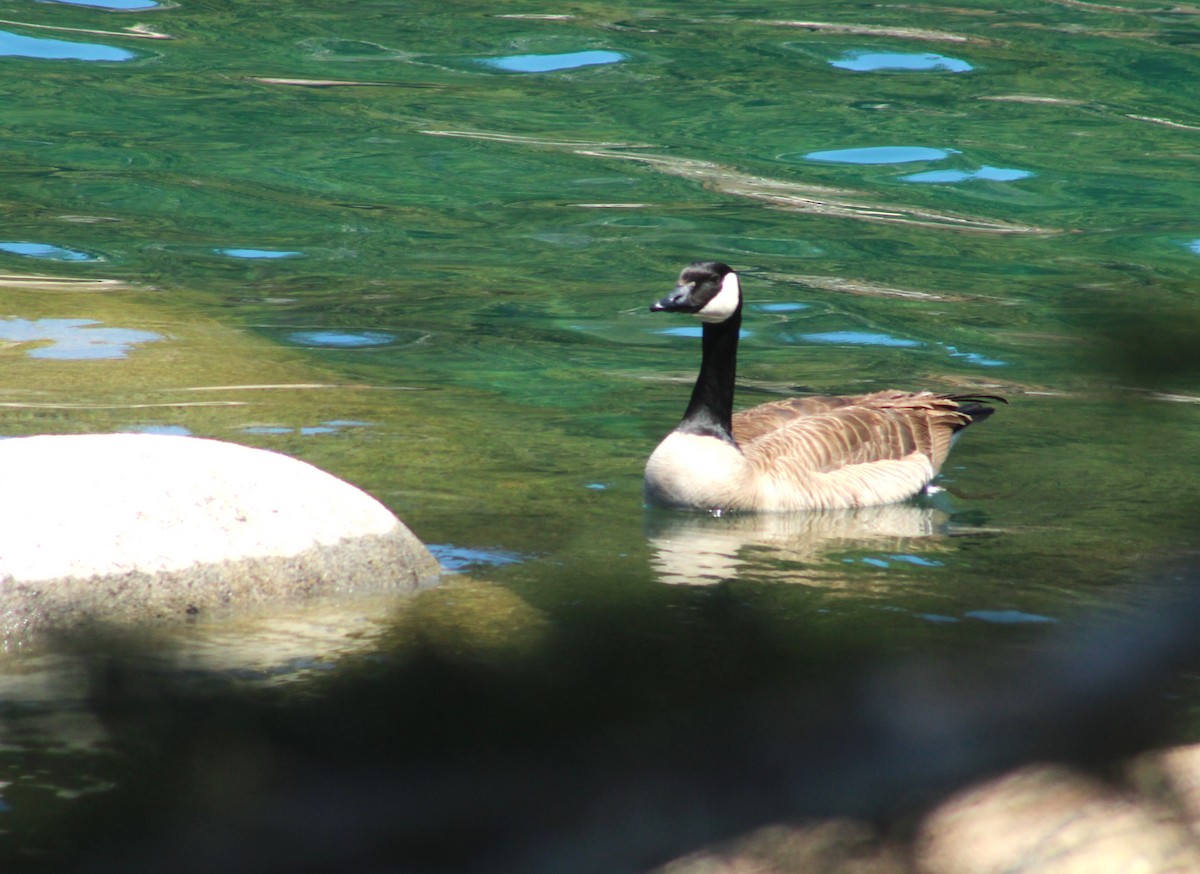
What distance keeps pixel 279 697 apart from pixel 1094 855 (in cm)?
342

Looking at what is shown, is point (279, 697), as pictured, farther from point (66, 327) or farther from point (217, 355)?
point (66, 327)

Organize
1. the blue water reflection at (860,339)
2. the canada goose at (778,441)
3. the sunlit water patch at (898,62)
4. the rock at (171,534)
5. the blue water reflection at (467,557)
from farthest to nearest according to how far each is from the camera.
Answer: the sunlit water patch at (898,62)
the blue water reflection at (860,339)
the canada goose at (778,441)
the blue water reflection at (467,557)
the rock at (171,534)

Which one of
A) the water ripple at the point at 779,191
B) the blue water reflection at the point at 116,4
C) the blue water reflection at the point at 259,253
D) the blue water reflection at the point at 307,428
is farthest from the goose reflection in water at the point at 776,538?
the blue water reflection at the point at 116,4

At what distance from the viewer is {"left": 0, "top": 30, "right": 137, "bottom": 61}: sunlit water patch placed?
20891 mm

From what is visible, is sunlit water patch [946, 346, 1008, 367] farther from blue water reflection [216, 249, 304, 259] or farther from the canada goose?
blue water reflection [216, 249, 304, 259]

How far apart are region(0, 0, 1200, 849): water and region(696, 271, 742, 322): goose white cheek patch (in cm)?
89

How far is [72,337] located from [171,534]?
5549mm

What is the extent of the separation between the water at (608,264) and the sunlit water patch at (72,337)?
2.3 inches

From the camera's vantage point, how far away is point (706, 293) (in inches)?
346

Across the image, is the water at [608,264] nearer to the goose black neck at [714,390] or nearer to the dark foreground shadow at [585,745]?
the dark foreground shadow at [585,745]

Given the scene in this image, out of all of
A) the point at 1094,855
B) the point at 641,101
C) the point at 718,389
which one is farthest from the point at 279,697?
the point at 641,101

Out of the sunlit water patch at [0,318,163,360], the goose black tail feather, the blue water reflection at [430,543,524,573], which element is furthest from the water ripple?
the blue water reflection at [430,543,524,573]

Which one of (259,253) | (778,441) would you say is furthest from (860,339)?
(259,253)

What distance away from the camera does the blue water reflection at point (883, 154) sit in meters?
18.6
